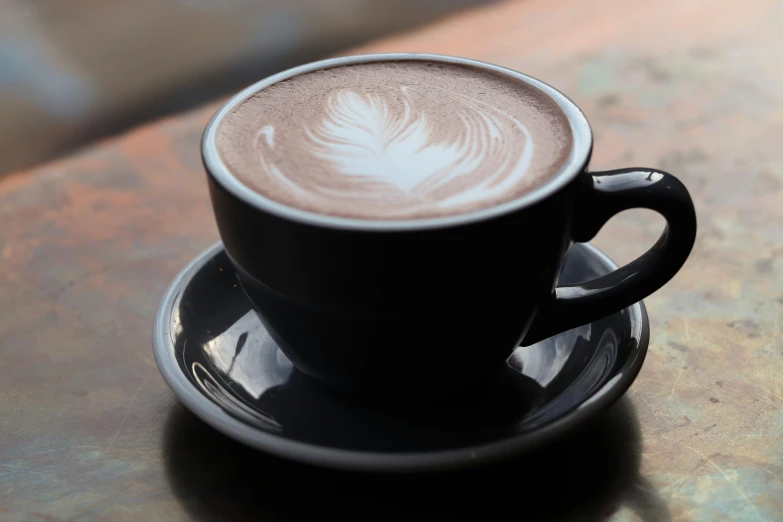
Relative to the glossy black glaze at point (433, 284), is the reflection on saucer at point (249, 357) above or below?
below

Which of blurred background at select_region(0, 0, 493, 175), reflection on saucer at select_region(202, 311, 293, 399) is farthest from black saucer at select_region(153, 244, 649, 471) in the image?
blurred background at select_region(0, 0, 493, 175)

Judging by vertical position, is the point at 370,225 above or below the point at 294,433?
above

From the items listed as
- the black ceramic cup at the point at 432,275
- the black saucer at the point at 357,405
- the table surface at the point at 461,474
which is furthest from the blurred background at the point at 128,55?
the black ceramic cup at the point at 432,275

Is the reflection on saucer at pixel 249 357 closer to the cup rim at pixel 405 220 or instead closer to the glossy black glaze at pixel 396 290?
the glossy black glaze at pixel 396 290

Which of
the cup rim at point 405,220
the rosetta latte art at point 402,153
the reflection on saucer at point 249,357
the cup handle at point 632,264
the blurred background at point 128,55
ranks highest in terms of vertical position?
the cup rim at point 405,220

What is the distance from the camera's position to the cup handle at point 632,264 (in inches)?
21.1

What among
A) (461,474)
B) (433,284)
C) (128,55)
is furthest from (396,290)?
(128,55)

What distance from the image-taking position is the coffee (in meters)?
0.51

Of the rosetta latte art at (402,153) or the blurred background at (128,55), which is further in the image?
the blurred background at (128,55)

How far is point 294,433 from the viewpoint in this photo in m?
0.54

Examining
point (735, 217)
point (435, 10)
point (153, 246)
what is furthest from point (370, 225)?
point (435, 10)

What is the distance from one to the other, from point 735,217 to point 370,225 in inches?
21.0

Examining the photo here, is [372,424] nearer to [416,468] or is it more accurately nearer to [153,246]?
[416,468]

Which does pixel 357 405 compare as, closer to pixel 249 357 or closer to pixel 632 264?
pixel 249 357
